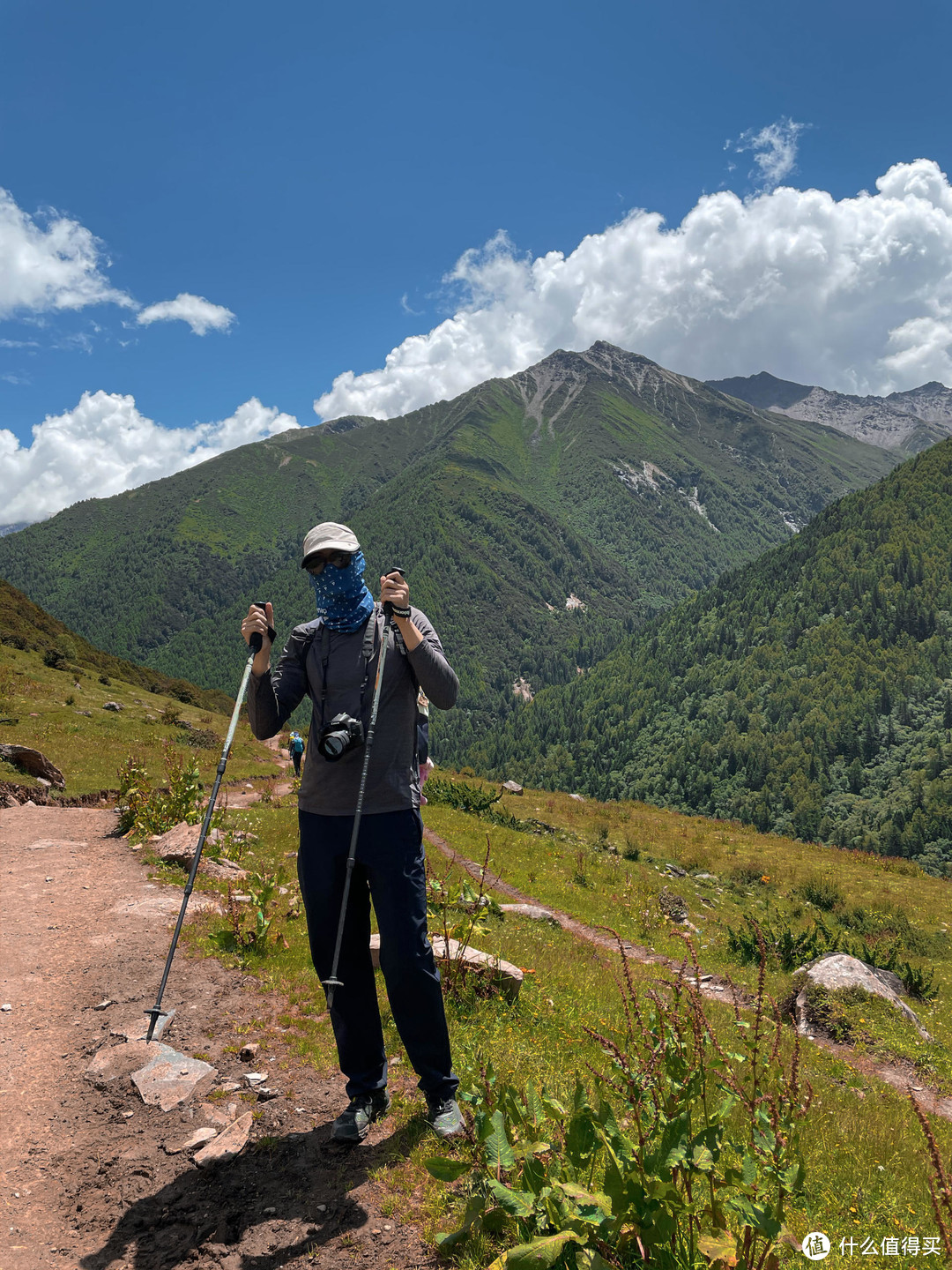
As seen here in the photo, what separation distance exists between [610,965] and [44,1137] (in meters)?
8.41

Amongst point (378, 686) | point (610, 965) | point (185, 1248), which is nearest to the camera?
point (185, 1248)

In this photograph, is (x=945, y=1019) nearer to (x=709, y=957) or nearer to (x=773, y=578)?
(x=709, y=957)

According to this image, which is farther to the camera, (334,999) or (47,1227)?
(334,999)

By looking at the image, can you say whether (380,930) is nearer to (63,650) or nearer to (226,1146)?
(226,1146)

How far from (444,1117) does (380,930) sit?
1.50m

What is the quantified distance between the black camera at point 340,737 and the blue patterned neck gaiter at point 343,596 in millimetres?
737

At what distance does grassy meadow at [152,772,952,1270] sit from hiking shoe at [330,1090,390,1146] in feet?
0.55

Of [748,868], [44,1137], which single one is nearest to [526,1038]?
[44,1137]

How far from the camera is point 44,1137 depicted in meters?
4.43

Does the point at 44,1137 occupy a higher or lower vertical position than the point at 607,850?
higher

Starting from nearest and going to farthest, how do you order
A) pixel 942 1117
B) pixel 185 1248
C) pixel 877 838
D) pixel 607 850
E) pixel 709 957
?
pixel 185 1248, pixel 942 1117, pixel 709 957, pixel 607 850, pixel 877 838

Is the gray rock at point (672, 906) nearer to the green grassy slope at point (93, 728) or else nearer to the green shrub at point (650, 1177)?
the green grassy slope at point (93, 728)

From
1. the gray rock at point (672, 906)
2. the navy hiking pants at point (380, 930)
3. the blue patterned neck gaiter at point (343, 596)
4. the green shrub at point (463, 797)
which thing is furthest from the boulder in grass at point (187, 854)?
the green shrub at point (463, 797)

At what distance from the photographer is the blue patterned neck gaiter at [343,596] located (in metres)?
4.55
